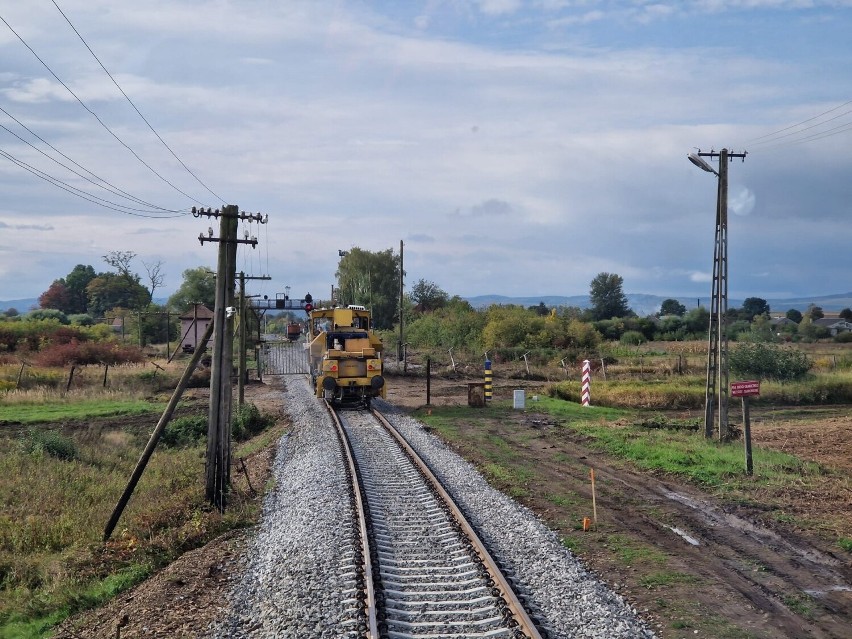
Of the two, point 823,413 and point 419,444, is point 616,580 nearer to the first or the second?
point 419,444

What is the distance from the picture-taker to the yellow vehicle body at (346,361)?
26.1 metres

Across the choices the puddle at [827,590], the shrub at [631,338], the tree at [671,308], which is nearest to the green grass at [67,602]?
the puddle at [827,590]

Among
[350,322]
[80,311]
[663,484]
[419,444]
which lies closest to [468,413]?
[350,322]

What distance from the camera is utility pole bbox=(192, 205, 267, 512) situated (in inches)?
569

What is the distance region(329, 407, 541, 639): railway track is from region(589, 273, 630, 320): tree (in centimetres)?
10005

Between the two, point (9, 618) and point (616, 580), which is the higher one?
point (616, 580)

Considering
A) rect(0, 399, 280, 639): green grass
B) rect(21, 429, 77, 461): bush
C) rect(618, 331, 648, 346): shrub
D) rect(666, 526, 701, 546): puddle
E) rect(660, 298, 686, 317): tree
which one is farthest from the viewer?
rect(660, 298, 686, 317): tree

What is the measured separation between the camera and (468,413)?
89.9 feet

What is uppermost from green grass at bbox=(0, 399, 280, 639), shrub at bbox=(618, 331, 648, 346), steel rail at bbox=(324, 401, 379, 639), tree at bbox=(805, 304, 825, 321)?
tree at bbox=(805, 304, 825, 321)

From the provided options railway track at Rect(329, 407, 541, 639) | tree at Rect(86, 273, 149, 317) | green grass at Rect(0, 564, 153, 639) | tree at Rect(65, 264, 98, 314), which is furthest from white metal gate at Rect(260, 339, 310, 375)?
tree at Rect(65, 264, 98, 314)

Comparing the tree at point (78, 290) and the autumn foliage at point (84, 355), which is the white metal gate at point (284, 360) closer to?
the autumn foliage at point (84, 355)

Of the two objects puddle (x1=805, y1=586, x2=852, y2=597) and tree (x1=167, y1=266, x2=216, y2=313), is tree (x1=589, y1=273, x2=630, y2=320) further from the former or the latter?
puddle (x1=805, y1=586, x2=852, y2=597)

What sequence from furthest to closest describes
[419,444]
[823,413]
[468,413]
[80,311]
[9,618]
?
[80,311]
[823,413]
[468,413]
[419,444]
[9,618]

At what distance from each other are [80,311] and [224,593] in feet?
385
